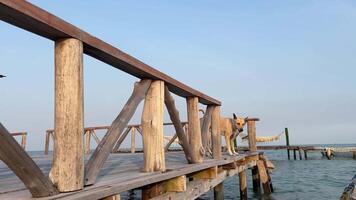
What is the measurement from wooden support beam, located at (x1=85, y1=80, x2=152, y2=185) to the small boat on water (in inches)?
1404

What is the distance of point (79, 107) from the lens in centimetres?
274

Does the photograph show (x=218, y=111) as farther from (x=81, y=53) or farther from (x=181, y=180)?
(x=81, y=53)

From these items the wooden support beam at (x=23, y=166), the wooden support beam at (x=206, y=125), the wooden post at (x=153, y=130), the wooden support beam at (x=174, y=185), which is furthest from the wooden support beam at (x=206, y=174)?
the wooden support beam at (x=23, y=166)

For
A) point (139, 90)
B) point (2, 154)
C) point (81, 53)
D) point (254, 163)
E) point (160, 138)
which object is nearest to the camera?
point (2, 154)

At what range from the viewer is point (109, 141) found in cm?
317

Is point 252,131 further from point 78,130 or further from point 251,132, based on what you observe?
point 78,130

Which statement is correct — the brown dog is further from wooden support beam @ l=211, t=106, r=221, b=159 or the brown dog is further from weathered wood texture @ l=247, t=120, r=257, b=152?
wooden support beam @ l=211, t=106, r=221, b=159

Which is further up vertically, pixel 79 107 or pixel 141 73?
pixel 141 73

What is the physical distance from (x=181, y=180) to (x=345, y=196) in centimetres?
249

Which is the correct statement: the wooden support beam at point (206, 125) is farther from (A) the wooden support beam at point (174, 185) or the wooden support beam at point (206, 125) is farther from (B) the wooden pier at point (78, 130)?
(A) the wooden support beam at point (174, 185)

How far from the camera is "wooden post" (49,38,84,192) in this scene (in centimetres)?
262

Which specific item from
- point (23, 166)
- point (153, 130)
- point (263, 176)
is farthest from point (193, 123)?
point (263, 176)

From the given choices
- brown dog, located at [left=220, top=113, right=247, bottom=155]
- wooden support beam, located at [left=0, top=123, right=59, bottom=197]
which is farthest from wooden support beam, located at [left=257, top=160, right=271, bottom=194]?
wooden support beam, located at [left=0, top=123, right=59, bottom=197]

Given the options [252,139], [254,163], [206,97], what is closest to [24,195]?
[206,97]
